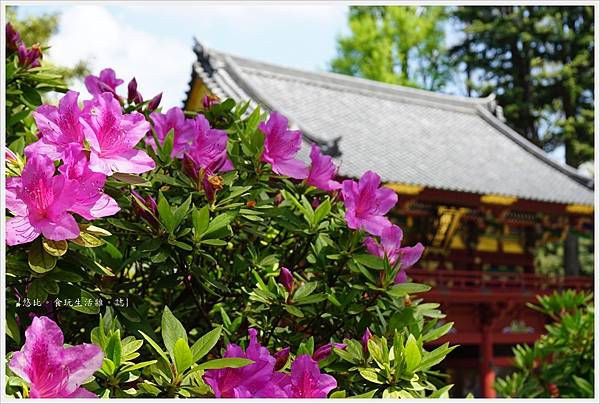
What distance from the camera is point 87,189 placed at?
1.00 metres

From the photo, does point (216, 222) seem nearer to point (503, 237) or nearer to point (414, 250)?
point (414, 250)

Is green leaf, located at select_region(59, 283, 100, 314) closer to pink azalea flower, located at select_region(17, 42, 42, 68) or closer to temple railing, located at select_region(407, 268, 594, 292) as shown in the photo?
pink azalea flower, located at select_region(17, 42, 42, 68)

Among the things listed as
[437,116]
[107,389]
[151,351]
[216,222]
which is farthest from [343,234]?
[437,116]

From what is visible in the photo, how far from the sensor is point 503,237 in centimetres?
1032

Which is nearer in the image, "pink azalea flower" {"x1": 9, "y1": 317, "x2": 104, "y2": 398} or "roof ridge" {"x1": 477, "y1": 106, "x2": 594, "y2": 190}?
"pink azalea flower" {"x1": 9, "y1": 317, "x2": 104, "y2": 398}

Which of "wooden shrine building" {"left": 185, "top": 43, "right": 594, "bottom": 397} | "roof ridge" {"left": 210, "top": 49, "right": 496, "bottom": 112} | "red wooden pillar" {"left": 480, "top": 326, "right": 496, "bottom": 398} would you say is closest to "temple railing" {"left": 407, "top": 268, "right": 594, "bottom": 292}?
"wooden shrine building" {"left": 185, "top": 43, "right": 594, "bottom": 397}

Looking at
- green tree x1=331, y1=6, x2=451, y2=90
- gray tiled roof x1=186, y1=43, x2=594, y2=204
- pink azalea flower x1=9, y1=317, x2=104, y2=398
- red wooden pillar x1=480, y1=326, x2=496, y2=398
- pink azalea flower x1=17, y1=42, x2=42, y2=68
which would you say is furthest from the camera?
green tree x1=331, y1=6, x2=451, y2=90

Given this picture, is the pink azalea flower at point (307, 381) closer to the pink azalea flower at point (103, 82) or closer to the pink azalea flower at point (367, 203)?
the pink azalea flower at point (367, 203)

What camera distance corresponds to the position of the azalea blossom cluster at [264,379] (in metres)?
0.98

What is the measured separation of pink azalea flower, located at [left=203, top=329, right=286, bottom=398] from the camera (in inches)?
38.1

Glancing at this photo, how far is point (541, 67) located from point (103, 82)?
19.1 meters

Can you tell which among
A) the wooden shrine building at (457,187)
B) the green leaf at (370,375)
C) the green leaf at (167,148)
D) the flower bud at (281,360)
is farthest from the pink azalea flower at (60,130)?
the wooden shrine building at (457,187)

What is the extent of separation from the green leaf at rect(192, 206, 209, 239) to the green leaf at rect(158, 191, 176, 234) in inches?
1.4

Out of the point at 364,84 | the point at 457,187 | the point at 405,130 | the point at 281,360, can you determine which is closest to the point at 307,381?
the point at 281,360
